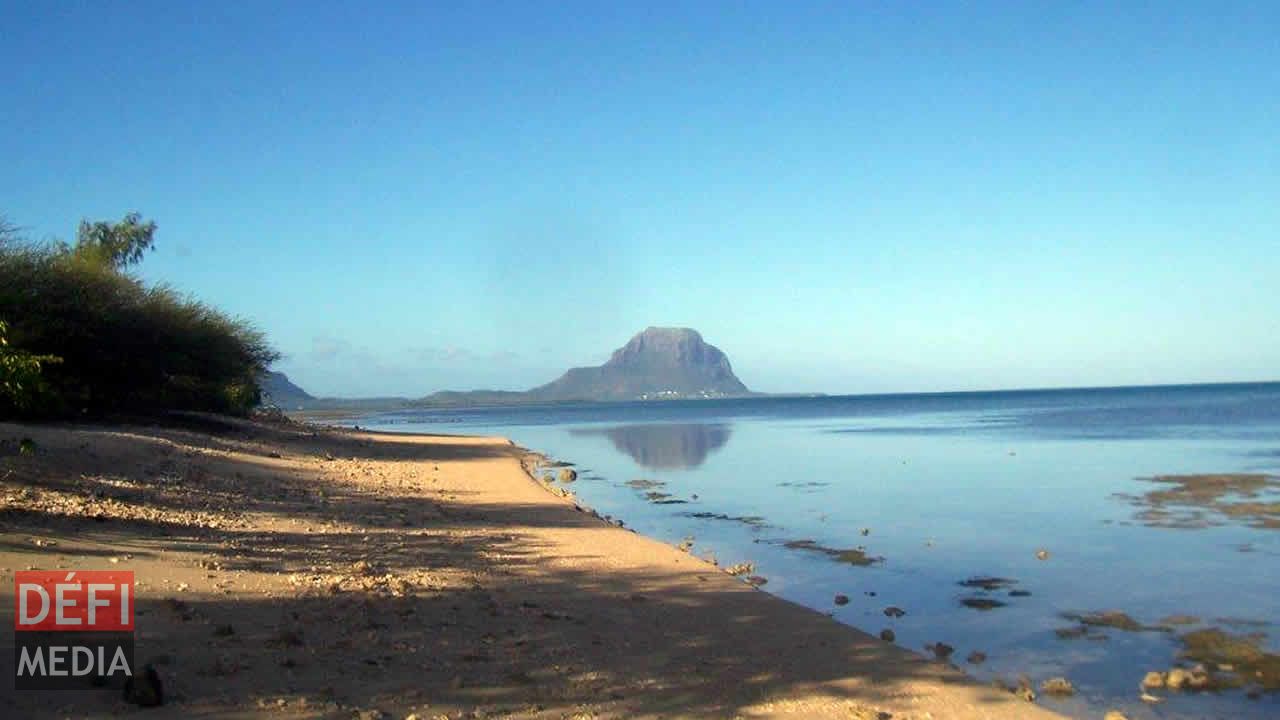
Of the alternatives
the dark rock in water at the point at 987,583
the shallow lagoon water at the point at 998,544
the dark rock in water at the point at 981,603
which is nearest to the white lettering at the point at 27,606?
the shallow lagoon water at the point at 998,544

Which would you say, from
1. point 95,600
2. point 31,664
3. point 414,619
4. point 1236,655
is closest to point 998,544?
point 1236,655

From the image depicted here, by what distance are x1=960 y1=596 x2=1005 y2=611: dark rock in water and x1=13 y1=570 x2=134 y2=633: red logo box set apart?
9982mm

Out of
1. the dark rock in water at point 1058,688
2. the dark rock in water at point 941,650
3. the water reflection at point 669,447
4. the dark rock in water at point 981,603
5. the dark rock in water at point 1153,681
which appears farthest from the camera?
the water reflection at point 669,447

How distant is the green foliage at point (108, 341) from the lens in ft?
76.7

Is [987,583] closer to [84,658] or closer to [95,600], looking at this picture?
[95,600]

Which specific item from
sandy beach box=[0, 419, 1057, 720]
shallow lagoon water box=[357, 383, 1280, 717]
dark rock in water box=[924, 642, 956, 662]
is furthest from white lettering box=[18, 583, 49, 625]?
shallow lagoon water box=[357, 383, 1280, 717]

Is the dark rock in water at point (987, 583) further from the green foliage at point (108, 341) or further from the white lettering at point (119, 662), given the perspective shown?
the green foliage at point (108, 341)

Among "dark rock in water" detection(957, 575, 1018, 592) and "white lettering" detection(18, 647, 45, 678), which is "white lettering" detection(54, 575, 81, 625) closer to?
"white lettering" detection(18, 647, 45, 678)

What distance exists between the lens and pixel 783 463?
125 ft

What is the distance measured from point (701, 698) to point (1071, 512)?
16.6 meters

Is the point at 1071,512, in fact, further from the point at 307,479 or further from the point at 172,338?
the point at 172,338

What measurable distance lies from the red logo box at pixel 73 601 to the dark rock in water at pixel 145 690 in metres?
1.24

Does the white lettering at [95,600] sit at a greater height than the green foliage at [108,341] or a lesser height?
lesser

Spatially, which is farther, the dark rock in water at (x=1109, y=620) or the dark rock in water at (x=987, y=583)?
the dark rock in water at (x=987, y=583)
